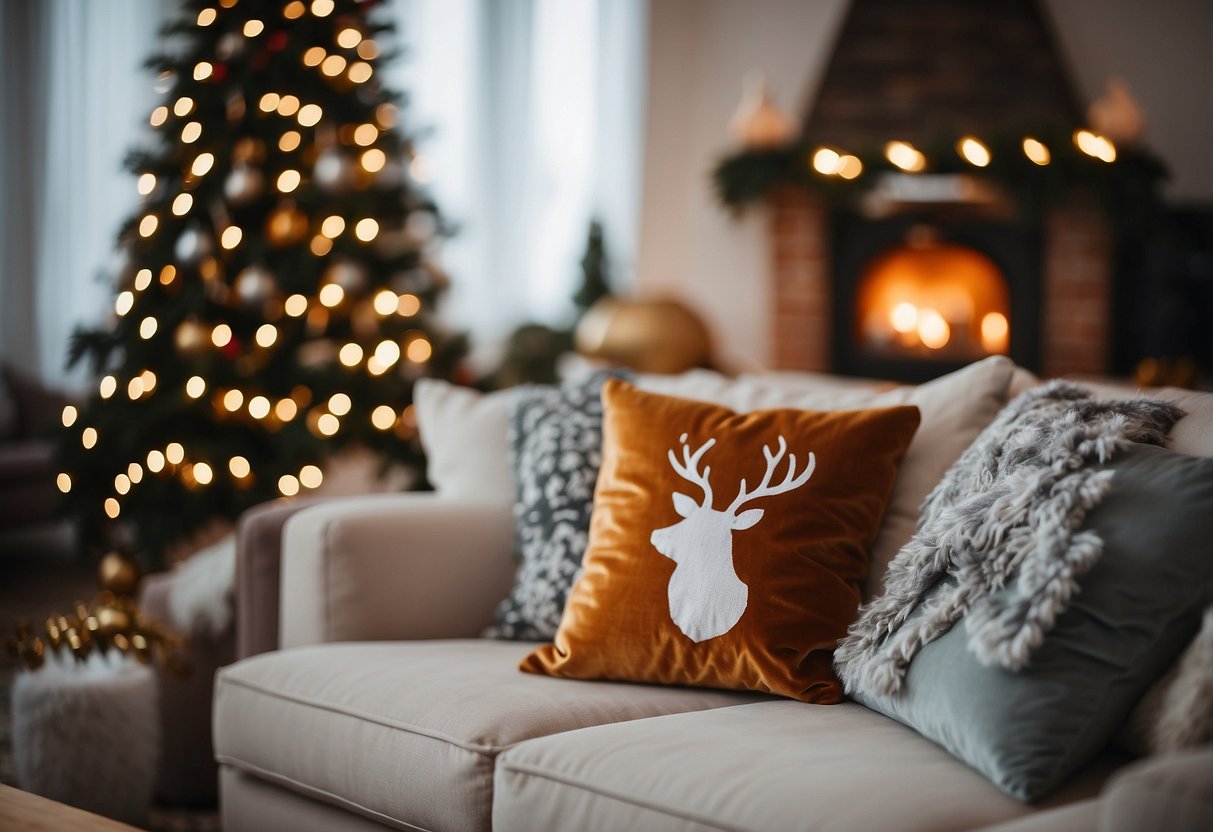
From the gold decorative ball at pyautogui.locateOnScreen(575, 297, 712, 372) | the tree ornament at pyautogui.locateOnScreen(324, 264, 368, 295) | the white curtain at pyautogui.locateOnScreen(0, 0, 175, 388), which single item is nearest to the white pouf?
the tree ornament at pyautogui.locateOnScreen(324, 264, 368, 295)

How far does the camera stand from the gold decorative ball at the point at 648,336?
4652 millimetres

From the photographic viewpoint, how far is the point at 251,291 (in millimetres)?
2971

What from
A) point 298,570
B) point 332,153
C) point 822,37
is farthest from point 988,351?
point 298,570

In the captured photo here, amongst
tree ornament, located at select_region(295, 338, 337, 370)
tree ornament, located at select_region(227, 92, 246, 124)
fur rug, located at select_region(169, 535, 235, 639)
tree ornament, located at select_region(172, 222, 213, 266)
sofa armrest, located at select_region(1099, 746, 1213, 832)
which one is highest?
tree ornament, located at select_region(227, 92, 246, 124)

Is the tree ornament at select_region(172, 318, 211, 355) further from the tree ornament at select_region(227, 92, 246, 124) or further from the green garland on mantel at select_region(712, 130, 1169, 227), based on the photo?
the green garland on mantel at select_region(712, 130, 1169, 227)

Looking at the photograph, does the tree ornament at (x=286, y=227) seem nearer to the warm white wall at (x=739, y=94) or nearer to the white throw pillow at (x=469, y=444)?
the white throw pillow at (x=469, y=444)

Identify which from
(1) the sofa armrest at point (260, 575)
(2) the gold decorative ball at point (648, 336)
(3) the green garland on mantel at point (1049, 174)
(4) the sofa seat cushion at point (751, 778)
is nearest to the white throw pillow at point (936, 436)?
(4) the sofa seat cushion at point (751, 778)

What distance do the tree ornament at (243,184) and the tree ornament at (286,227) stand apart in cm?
8

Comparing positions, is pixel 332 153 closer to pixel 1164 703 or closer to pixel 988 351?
pixel 1164 703

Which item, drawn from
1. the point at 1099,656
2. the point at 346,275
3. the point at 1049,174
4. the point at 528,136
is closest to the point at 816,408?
the point at 1099,656

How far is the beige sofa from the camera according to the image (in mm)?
1198

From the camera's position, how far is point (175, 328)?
2957mm

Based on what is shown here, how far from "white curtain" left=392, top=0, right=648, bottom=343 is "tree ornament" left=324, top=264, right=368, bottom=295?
2.16 m

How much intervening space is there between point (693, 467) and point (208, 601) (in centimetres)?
105
